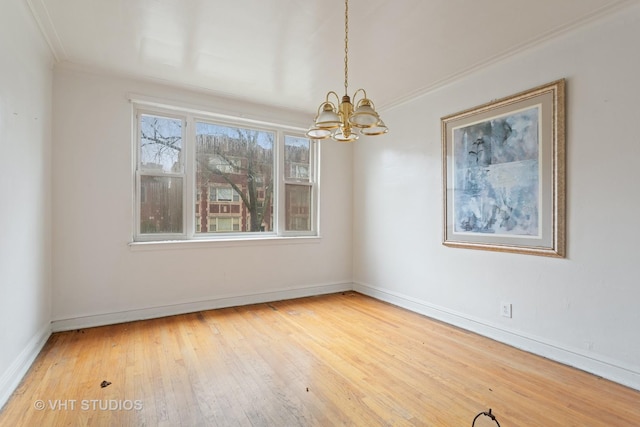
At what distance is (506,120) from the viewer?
2.83m

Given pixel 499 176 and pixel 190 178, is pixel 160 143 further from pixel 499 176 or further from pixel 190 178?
pixel 499 176

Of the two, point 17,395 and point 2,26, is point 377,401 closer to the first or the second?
point 17,395

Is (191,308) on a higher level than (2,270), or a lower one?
lower

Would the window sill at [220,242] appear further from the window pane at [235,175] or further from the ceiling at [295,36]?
the ceiling at [295,36]

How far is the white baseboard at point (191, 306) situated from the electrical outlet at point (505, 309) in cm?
225

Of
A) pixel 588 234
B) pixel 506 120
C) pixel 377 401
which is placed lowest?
pixel 377 401

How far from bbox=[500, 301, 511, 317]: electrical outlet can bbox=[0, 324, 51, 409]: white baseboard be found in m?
3.66

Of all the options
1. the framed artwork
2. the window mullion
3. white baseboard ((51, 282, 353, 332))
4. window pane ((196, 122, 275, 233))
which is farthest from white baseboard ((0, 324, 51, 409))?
the framed artwork

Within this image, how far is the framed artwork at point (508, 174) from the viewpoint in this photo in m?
2.51

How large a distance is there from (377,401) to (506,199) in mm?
2031

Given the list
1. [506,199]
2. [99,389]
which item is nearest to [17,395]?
[99,389]

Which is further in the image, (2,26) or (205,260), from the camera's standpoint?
(205,260)

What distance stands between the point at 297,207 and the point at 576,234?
310cm

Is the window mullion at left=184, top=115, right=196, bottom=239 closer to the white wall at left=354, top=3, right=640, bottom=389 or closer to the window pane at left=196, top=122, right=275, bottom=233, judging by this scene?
the window pane at left=196, top=122, right=275, bottom=233
